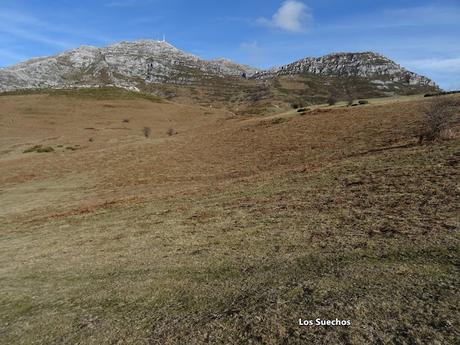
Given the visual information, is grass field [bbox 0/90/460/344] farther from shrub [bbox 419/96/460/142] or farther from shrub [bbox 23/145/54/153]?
shrub [bbox 23/145/54/153]

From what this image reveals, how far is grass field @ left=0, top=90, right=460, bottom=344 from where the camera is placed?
25.9 feet

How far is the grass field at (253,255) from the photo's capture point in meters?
7.90

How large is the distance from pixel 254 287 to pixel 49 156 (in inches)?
1994

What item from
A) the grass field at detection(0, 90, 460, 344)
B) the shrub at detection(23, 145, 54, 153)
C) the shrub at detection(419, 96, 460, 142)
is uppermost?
the shrub at detection(419, 96, 460, 142)

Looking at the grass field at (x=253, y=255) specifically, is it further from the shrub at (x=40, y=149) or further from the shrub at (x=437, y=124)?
the shrub at (x=40, y=149)

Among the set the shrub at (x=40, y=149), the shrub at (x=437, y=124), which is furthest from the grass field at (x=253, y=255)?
the shrub at (x=40, y=149)

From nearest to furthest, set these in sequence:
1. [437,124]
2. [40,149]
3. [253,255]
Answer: [253,255] < [437,124] < [40,149]

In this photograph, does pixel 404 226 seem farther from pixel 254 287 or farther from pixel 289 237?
pixel 254 287

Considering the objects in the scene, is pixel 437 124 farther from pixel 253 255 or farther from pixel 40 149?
pixel 40 149

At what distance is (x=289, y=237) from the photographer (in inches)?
509

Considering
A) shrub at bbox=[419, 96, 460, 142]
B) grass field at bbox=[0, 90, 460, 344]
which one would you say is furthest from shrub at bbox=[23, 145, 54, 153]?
shrub at bbox=[419, 96, 460, 142]

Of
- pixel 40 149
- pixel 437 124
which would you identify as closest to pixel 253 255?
pixel 437 124

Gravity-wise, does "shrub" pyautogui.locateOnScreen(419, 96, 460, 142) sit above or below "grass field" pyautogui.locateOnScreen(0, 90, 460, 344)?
above

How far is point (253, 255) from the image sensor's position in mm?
11891
